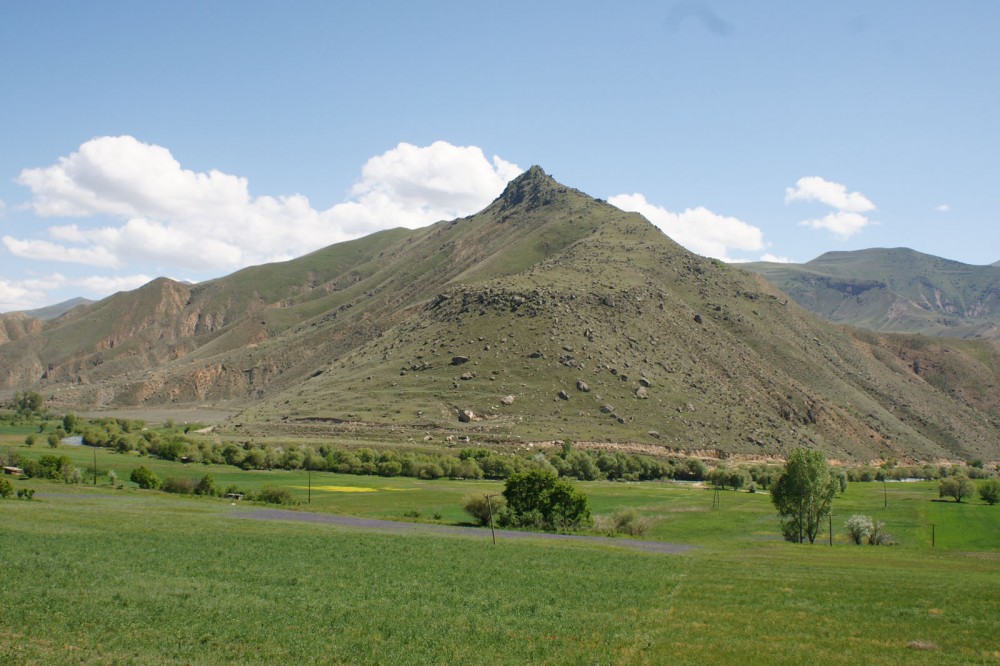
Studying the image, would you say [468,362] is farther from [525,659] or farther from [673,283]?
[525,659]

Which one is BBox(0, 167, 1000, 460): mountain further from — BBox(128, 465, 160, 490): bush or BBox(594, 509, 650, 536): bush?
BBox(594, 509, 650, 536): bush

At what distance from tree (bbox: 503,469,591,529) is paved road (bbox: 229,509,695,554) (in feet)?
11.9

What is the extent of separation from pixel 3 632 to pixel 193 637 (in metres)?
5.16

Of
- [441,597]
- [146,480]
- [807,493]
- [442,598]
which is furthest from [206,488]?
[807,493]

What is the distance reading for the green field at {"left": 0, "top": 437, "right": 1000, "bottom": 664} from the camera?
2361 cm

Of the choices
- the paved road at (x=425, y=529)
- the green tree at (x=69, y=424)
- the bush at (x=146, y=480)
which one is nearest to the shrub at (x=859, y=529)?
the paved road at (x=425, y=529)

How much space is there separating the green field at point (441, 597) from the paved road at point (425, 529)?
2.08 metres

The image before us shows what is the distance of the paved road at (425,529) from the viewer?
2090 inches

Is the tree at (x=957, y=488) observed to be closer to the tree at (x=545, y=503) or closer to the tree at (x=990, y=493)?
the tree at (x=990, y=493)

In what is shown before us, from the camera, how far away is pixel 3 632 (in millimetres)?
22328

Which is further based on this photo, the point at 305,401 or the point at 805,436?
the point at 305,401

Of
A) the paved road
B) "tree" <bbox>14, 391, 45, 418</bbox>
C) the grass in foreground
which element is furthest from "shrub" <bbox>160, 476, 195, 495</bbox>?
"tree" <bbox>14, 391, 45, 418</bbox>

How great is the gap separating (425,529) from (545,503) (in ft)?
35.1

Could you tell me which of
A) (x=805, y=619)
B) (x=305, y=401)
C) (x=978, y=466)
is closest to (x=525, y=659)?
(x=805, y=619)
